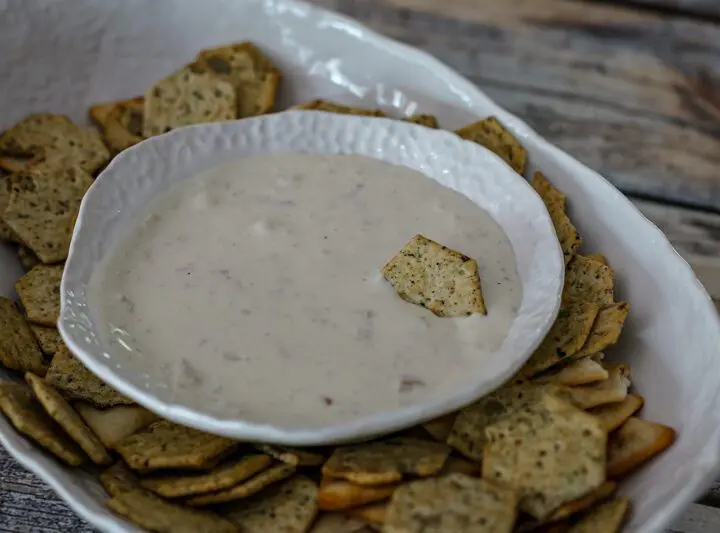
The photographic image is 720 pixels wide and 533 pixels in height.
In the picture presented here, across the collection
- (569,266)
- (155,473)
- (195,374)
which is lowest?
(155,473)

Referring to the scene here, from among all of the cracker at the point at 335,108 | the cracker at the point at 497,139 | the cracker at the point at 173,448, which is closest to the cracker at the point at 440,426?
the cracker at the point at 173,448

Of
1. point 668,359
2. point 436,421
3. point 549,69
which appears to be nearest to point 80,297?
point 436,421

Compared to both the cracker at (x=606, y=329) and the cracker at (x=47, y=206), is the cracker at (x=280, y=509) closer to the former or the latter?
the cracker at (x=606, y=329)

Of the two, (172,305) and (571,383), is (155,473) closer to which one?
(172,305)

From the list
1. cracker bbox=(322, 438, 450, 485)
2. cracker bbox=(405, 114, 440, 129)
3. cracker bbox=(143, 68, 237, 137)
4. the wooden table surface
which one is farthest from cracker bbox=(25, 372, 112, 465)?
the wooden table surface

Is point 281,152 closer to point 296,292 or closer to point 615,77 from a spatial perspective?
point 296,292

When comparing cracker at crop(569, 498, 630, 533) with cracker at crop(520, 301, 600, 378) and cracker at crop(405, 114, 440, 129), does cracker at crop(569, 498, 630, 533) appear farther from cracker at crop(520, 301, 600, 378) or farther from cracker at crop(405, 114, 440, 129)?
cracker at crop(405, 114, 440, 129)
